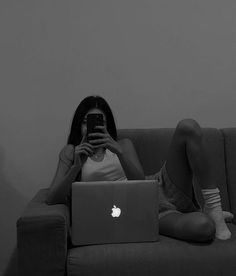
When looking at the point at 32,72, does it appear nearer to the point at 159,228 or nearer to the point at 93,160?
the point at 93,160

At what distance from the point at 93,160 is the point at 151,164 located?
30 cm

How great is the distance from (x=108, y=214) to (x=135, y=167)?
1.27 ft

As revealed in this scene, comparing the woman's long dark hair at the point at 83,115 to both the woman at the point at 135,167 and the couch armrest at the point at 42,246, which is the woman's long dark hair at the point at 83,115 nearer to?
the woman at the point at 135,167

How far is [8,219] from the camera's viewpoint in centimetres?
235

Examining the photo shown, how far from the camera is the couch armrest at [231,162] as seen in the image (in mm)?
2086

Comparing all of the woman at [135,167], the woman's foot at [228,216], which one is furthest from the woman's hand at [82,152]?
the woman's foot at [228,216]

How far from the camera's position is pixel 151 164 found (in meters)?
2.14

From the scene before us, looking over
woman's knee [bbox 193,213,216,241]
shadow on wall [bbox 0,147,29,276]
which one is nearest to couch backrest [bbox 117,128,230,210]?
woman's knee [bbox 193,213,216,241]

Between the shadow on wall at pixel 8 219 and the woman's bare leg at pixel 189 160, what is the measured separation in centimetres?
89

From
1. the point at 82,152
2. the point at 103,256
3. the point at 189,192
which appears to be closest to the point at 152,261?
the point at 103,256

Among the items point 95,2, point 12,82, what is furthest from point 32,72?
point 95,2

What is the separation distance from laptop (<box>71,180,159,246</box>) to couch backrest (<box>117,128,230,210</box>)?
1.68 ft

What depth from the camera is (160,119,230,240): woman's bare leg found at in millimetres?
1808

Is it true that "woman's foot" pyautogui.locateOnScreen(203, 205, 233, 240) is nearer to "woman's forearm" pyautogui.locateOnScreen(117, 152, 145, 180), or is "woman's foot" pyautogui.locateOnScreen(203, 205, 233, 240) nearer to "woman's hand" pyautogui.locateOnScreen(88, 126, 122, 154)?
"woman's forearm" pyautogui.locateOnScreen(117, 152, 145, 180)
